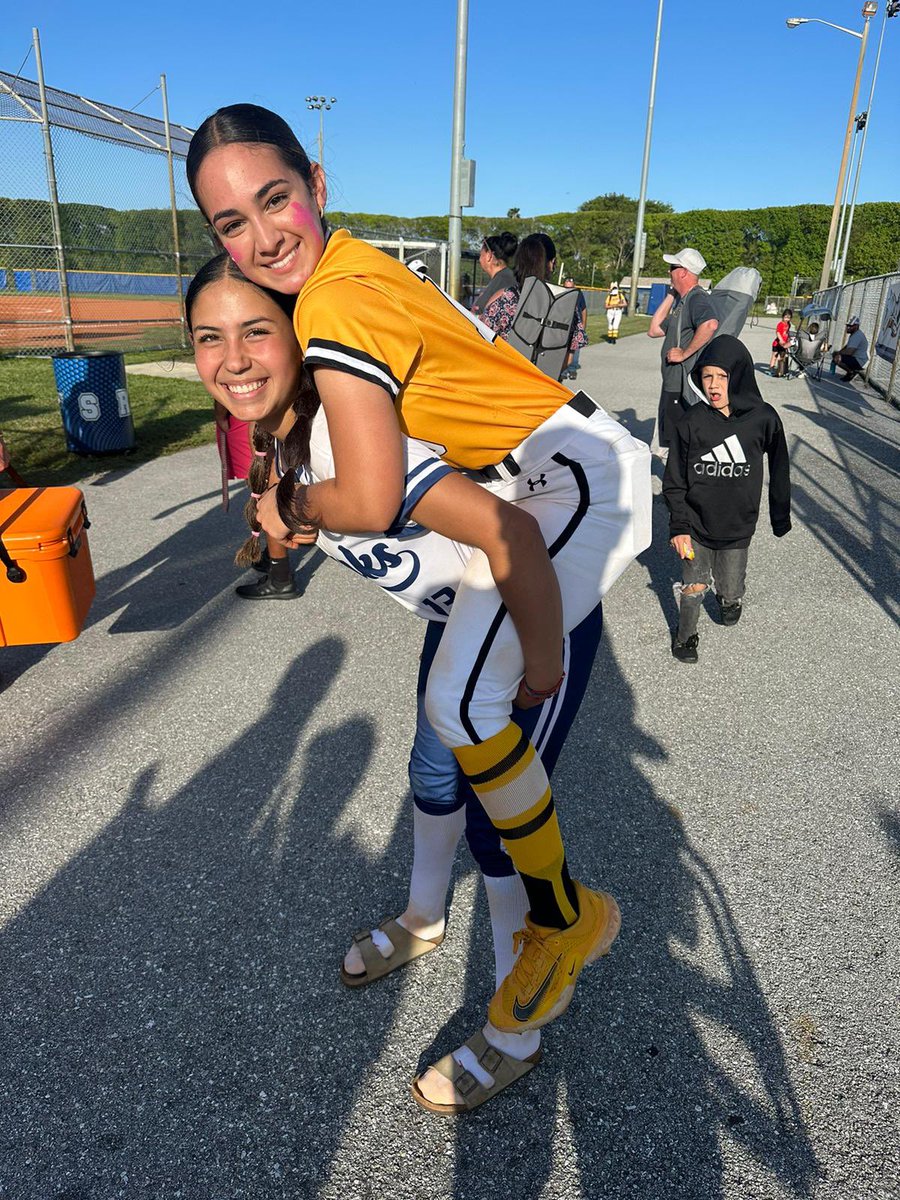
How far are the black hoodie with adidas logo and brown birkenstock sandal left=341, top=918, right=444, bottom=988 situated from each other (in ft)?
9.40

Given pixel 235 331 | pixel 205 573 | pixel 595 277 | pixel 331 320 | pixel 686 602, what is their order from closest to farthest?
pixel 331 320 → pixel 235 331 → pixel 686 602 → pixel 205 573 → pixel 595 277

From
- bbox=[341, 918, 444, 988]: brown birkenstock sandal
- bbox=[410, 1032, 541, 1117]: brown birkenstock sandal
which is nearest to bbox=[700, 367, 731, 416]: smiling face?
bbox=[341, 918, 444, 988]: brown birkenstock sandal

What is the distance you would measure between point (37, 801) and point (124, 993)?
1058 millimetres

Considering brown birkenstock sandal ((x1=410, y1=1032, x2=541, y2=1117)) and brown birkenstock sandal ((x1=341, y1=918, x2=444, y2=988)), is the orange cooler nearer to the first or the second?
brown birkenstock sandal ((x1=341, y1=918, x2=444, y2=988))

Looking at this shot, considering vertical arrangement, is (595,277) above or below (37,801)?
above

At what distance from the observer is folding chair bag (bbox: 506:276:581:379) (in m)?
6.57

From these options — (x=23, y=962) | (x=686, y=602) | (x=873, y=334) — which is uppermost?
(x=873, y=334)

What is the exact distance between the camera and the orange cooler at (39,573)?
3158mm

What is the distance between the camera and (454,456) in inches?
60.4

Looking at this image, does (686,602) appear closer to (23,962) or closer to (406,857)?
(406,857)

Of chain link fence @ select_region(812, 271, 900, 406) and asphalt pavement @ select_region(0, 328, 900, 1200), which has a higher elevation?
chain link fence @ select_region(812, 271, 900, 406)

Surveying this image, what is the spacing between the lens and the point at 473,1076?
1878mm

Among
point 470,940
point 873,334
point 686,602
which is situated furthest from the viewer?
point 873,334

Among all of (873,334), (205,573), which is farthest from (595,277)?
(205,573)
